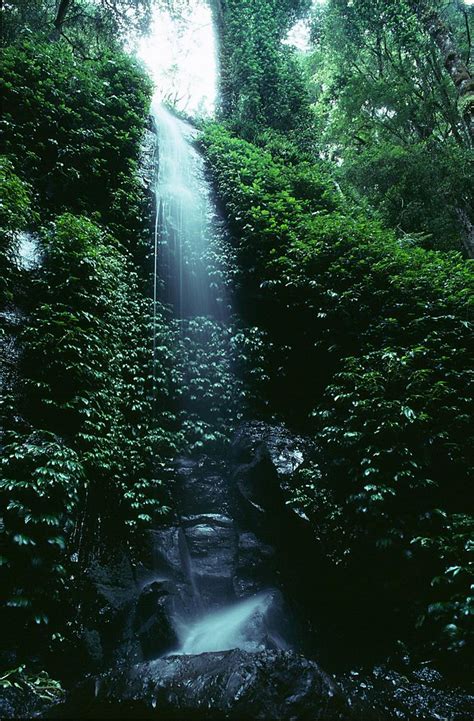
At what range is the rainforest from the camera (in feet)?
15.6

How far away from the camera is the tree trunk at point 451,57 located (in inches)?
514

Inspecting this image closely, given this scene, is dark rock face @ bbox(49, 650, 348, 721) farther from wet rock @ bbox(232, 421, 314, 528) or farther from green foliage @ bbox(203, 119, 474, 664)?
wet rock @ bbox(232, 421, 314, 528)

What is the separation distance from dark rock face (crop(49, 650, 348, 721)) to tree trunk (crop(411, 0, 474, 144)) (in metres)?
14.9

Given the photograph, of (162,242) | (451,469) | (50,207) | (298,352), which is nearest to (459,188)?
(298,352)

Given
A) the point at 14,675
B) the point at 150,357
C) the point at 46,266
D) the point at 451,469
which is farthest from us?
the point at 150,357

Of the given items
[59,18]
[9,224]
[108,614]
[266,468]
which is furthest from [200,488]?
[59,18]

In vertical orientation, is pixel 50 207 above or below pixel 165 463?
above

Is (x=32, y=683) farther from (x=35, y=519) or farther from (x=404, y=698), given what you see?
(x=404, y=698)

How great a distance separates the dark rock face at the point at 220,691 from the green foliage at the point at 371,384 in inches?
69.3

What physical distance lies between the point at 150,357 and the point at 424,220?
32.9 feet

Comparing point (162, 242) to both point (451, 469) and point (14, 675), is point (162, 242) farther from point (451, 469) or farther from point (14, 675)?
point (14, 675)

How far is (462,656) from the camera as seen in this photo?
4.55m

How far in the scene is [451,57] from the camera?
542 inches

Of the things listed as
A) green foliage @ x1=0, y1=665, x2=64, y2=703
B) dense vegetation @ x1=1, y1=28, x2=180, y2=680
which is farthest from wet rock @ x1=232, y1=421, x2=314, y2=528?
green foliage @ x1=0, y1=665, x2=64, y2=703
